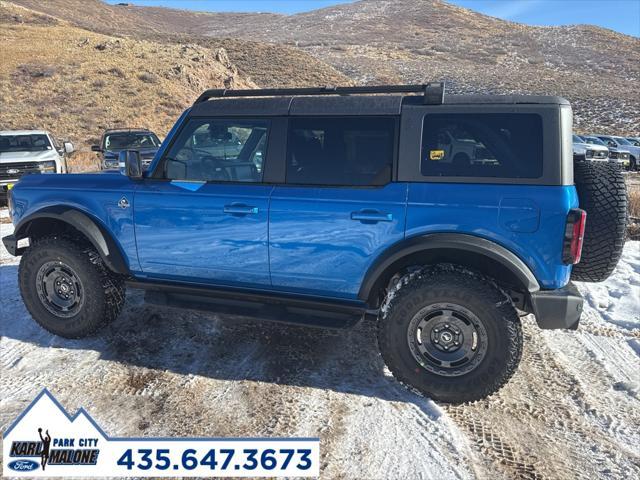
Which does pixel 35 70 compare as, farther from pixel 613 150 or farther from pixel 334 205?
pixel 334 205

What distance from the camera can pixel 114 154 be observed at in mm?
11617

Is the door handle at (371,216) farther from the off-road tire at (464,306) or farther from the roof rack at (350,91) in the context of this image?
the roof rack at (350,91)

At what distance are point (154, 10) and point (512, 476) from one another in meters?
103

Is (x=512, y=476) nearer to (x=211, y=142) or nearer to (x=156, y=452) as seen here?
(x=156, y=452)

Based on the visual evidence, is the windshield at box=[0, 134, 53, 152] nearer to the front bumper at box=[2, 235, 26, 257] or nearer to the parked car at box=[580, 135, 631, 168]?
the front bumper at box=[2, 235, 26, 257]

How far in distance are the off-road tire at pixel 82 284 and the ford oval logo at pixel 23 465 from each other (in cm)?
153

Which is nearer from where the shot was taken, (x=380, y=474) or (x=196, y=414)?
(x=380, y=474)

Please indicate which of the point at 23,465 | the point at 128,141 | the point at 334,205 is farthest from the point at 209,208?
the point at 128,141

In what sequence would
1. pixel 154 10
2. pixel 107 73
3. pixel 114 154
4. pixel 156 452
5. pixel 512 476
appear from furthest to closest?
pixel 154 10, pixel 107 73, pixel 114 154, pixel 156 452, pixel 512 476

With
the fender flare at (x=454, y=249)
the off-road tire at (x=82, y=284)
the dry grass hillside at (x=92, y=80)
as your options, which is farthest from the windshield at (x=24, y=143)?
the fender flare at (x=454, y=249)

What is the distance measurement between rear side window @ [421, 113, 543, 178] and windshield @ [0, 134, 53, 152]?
10812 millimetres

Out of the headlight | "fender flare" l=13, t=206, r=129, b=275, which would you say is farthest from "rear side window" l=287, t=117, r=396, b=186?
the headlight

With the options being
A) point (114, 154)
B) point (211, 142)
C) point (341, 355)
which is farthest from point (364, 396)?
point (114, 154)

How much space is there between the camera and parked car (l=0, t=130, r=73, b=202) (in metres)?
10.4
